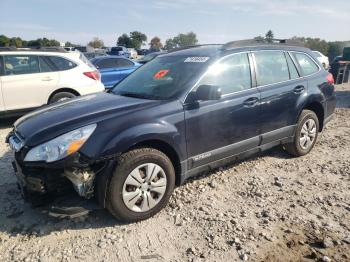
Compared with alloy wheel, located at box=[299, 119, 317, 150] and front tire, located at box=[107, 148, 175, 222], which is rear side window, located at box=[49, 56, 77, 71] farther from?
alloy wheel, located at box=[299, 119, 317, 150]

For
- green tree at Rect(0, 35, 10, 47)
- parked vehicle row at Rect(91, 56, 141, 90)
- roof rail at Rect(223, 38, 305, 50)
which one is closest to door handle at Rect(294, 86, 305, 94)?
roof rail at Rect(223, 38, 305, 50)

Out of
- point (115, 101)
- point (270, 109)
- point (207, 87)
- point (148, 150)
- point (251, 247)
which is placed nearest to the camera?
point (251, 247)

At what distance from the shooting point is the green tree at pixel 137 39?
80.6m

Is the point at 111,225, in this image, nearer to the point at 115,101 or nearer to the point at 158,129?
the point at 158,129

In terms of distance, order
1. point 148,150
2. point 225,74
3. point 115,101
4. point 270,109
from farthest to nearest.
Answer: point 270,109, point 225,74, point 115,101, point 148,150

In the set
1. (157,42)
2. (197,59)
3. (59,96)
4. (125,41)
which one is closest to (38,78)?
(59,96)

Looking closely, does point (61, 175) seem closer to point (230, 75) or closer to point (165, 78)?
point (165, 78)

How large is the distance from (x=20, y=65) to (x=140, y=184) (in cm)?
528

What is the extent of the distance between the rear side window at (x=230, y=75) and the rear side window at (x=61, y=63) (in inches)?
188

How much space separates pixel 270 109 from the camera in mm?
4461

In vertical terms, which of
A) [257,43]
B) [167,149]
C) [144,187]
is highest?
[257,43]

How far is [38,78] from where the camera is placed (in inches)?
287

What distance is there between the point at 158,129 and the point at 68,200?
114 cm

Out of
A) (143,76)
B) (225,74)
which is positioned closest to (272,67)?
(225,74)
